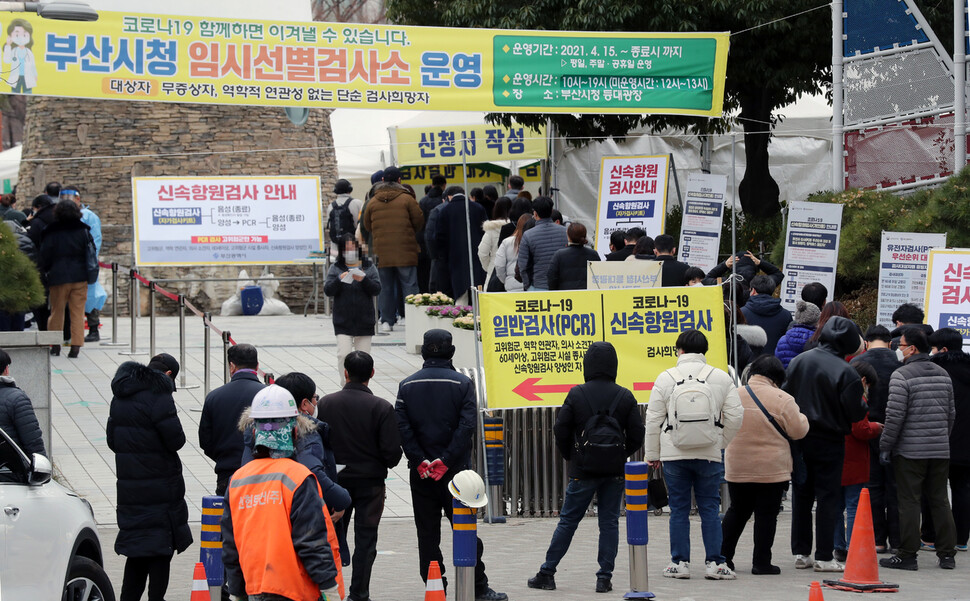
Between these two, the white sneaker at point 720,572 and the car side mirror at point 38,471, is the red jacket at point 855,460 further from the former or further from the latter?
the car side mirror at point 38,471

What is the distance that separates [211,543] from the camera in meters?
7.52

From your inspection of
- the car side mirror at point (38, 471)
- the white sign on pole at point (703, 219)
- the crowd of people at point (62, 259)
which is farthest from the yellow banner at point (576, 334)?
the crowd of people at point (62, 259)

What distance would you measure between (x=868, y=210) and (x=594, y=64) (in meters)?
3.48

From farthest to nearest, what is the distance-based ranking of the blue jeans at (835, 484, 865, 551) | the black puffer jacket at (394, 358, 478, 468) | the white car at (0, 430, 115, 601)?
the blue jeans at (835, 484, 865, 551), the black puffer jacket at (394, 358, 478, 468), the white car at (0, 430, 115, 601)

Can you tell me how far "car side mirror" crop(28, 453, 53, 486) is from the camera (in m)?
6.47

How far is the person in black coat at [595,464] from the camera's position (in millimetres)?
8672

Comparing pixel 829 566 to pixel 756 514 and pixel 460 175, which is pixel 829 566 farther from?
pixel 460 175

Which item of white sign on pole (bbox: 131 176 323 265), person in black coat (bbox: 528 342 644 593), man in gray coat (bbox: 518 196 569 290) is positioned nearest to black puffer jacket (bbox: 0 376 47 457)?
person in black coat (bbox: 528 342 644 593)

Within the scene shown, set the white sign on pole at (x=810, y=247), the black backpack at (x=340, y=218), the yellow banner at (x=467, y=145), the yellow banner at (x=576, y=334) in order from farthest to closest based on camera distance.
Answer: the yellow banner at (x=467, y=145) < the black backpack at (x=340, y=218) < the white sign on pole at (x=810, y=247) < the yellow banner at (x=576, y=334)

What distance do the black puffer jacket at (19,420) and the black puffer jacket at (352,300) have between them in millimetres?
5416

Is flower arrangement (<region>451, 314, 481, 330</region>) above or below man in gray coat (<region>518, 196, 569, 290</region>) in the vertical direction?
below

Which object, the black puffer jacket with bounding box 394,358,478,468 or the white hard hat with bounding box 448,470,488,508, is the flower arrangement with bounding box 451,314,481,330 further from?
the white hard hat with bounding box 448,470,488,508

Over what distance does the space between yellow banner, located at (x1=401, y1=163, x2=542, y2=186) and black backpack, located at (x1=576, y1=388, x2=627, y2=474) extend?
1643 cm

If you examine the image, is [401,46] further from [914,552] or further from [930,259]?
[914,552]
